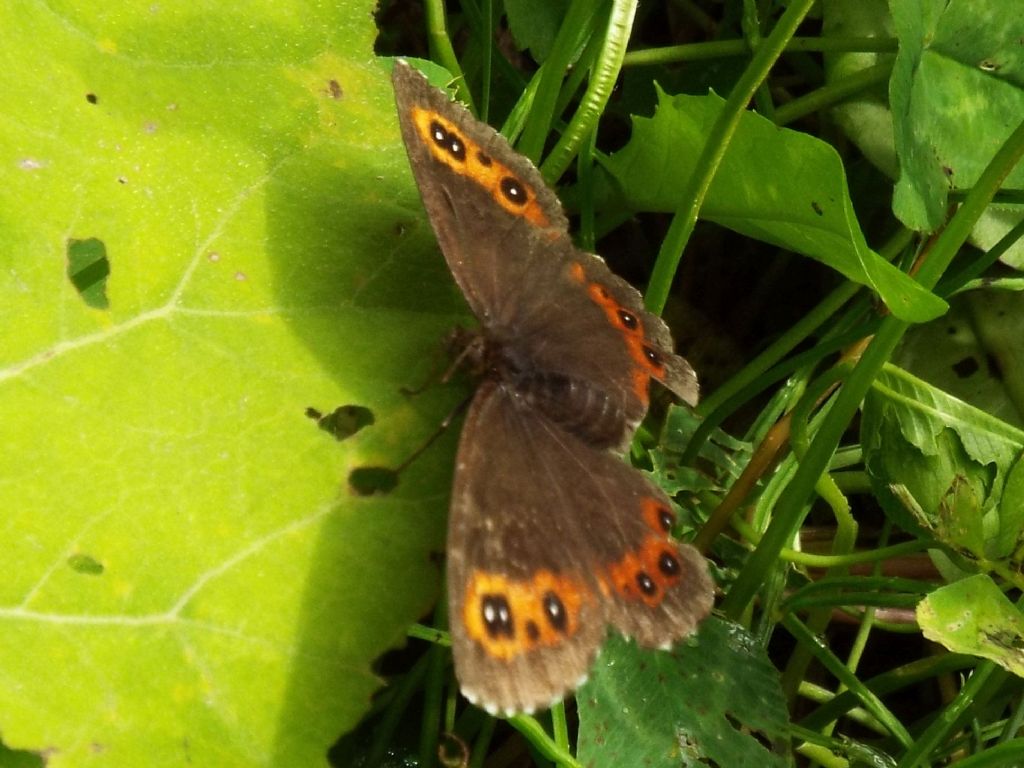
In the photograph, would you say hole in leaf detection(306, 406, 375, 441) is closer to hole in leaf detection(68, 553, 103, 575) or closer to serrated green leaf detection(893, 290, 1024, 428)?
hole in leaf detection(68, 553, 103, 575)

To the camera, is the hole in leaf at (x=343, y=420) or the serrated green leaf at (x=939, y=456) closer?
the hole in leaf at (x=343, y=420)

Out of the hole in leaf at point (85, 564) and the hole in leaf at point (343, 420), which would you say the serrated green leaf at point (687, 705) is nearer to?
the hole in leaf at point (343, 420)

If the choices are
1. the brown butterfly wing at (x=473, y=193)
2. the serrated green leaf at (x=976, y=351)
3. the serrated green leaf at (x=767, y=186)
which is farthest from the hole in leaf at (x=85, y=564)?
the serrated green leaf at (x=976, y=351)

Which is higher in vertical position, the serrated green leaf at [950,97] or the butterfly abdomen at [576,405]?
the serrated green leaf at [950,97]

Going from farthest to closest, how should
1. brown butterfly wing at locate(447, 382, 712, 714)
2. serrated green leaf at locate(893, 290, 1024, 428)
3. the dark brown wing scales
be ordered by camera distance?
serrated green leaf at locate(893, 290, 1024, 428) → the dark brown wing scales → brown butterfly wing at locate(447, 382, 712, 714)

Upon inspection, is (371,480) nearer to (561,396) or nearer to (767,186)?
(561,396)

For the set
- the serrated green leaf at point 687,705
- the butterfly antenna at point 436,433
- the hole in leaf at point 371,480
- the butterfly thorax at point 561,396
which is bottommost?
the serrated green leaf at point 687,705

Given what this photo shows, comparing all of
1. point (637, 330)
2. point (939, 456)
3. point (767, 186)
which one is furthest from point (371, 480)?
point (939, 456)

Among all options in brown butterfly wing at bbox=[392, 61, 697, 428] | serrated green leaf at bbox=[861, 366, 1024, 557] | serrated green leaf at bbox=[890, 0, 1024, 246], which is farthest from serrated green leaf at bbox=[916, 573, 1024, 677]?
serrated green leaf at bbox=[890, 0, 1024, 246]
